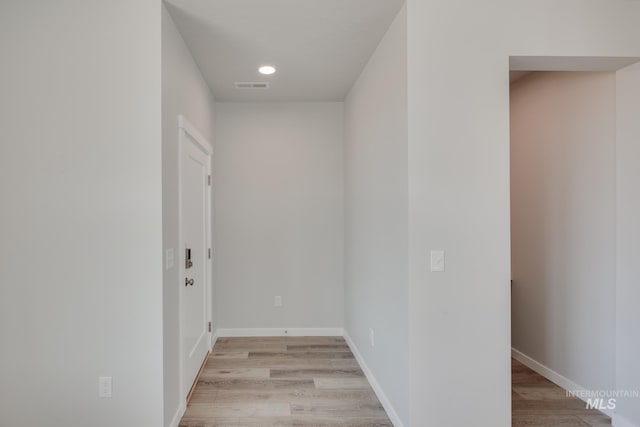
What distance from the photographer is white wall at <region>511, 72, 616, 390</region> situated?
2.68 metres

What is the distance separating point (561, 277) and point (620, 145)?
1.11m

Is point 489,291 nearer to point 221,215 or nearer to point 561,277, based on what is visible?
point 561,277

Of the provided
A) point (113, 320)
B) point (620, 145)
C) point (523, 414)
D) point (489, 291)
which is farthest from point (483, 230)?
point (113, 320)

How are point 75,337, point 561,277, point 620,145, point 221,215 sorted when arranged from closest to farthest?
point 75,337
point 620,145
point 561,277
point 221,215

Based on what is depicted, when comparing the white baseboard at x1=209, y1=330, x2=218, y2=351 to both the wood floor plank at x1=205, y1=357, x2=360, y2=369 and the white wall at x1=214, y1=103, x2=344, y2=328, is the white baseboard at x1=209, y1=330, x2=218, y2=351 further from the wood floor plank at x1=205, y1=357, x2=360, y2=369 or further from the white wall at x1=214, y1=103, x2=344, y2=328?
the wood floor plank at x1=205, y1=357, x2=360, y2=369

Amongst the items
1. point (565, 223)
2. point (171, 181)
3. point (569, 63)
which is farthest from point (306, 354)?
point (569, 63)

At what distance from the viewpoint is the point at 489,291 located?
226 cm

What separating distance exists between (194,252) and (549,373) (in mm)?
3132

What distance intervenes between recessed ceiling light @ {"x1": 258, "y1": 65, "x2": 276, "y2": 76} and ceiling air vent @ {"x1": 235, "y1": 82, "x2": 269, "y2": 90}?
0.29 metres

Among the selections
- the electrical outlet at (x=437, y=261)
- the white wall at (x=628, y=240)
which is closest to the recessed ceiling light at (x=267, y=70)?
the electrical outlet at (x=437, y=261)

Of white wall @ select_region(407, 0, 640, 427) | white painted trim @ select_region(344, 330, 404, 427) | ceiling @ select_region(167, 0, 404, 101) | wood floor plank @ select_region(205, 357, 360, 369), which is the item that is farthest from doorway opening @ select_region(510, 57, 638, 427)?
wood floor plank @ select_region(205, 357, 360, 369)

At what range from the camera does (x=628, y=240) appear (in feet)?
8.06

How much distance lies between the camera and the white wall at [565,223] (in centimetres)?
268

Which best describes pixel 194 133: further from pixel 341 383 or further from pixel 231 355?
pixel 341 383
